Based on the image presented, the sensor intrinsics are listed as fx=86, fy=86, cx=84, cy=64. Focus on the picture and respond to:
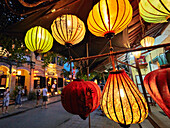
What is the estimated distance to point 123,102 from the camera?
0.77m

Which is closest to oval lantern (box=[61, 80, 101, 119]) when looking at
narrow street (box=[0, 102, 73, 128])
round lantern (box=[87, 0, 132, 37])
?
round lantern (box=[87, 0, 132, 37])

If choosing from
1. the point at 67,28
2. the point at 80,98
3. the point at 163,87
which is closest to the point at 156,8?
the point at 163,87

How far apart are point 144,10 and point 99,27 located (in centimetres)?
86

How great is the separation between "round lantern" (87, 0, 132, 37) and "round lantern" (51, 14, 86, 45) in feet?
1.48

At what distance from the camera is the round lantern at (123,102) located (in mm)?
744

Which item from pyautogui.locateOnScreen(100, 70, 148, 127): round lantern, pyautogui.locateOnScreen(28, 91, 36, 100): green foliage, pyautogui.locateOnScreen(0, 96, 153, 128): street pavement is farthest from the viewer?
pyautogui.locateOnScreen(28, 91, 36, 100): green foliage

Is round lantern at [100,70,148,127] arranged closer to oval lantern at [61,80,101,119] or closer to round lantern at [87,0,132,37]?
oval lantern at [61,80,101,119]

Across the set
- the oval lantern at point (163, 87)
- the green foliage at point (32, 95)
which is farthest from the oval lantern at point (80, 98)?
the green foliage at point (32, 95)

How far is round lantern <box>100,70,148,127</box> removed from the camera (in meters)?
0.74

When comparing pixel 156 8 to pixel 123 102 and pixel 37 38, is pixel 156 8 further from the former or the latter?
pixel 37 38

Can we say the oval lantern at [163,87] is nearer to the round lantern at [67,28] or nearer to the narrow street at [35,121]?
the round lantern at [67,28]

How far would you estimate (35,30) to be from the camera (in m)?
2.00

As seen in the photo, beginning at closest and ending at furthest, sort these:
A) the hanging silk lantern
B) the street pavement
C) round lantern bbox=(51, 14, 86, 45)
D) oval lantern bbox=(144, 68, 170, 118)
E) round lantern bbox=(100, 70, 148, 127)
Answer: oval lantern bbox=(144, 68, 170, 118) < round lantern bbox=(100, 70, 148, 127) < the hanging silk lantern < round lantern bbox=(51, 14, 86, 45) < the street pavement

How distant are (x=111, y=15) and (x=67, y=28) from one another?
0.78m
